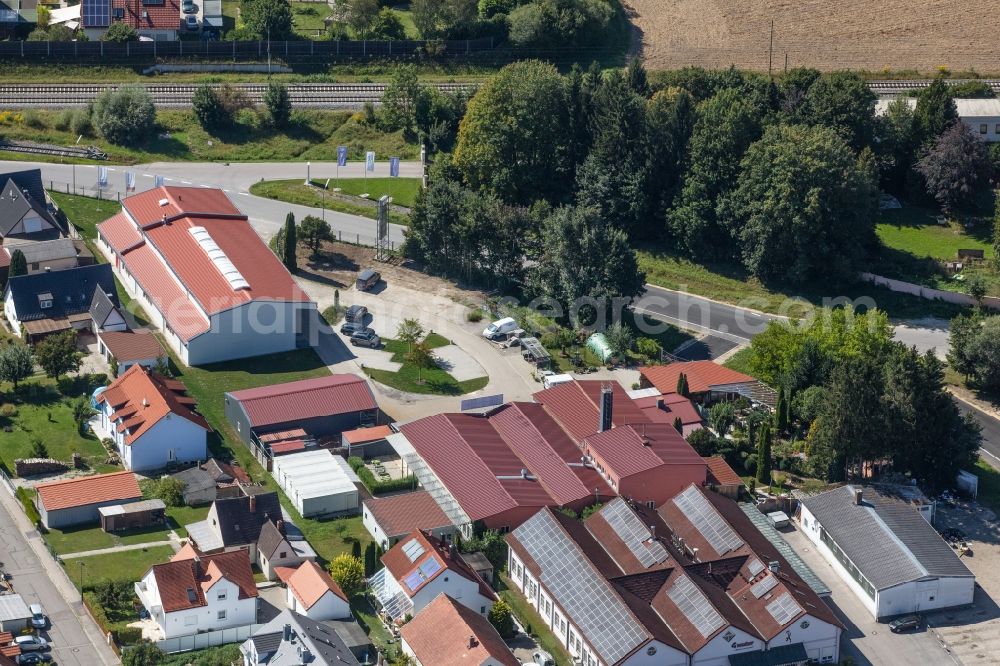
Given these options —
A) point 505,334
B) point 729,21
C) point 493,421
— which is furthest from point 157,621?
point 729,21

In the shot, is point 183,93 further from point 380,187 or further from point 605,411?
point 605,411

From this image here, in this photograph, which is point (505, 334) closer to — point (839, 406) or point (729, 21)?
point (839, 406)

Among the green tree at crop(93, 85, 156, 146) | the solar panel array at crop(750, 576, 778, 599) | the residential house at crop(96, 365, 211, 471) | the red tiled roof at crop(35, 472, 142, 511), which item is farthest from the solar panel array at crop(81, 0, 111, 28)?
the solar panel array at crop(750, 576, 778, 599)

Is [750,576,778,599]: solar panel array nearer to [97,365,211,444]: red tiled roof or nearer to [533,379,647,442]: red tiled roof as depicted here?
[533,379,647,442]: red tiled roof

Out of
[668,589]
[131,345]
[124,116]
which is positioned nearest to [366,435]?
[131,345]

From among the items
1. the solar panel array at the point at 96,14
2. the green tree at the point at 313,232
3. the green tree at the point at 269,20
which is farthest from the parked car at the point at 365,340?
the solar panel array at the point at 96,14

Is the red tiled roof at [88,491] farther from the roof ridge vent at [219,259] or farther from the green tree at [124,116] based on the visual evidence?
the green tree at [124,116]
